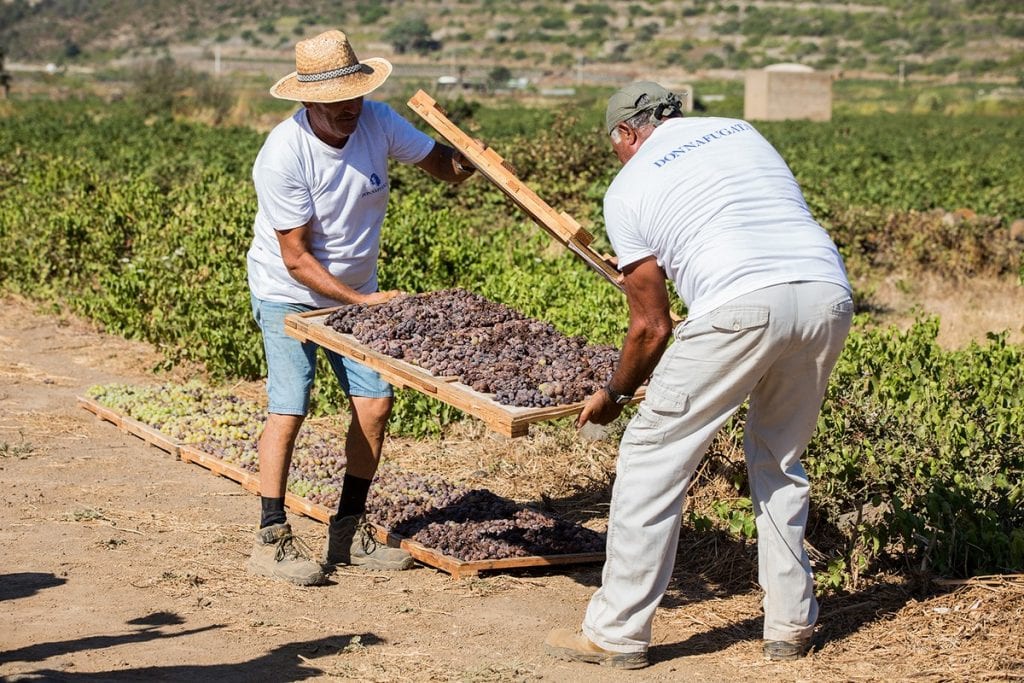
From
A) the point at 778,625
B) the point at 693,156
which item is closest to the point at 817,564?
the point at 778,625

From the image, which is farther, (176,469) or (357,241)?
(176,469)

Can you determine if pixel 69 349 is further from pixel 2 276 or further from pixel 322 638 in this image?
pixel 322 638

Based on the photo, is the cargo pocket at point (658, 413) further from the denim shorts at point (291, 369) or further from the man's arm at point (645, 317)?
the denim shorts at point (291, 369)

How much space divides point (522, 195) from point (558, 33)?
386 ft

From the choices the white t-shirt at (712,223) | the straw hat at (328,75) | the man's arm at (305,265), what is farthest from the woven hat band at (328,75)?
the white t-shirt at (712,223)

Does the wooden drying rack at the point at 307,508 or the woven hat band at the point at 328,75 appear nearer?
the woven hat band at the point at 328,75

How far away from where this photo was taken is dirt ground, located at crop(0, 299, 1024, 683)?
179 inches

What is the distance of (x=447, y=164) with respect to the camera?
19.1 feet

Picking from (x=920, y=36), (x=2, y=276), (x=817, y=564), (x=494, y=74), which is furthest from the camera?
(x=920, y=36)

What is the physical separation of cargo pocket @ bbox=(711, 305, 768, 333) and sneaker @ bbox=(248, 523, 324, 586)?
2.19m

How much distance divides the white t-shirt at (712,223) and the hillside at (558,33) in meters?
91.6

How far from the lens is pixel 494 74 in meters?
90.2

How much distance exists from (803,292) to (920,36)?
4272 inches

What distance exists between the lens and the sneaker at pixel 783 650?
4.67 meters
